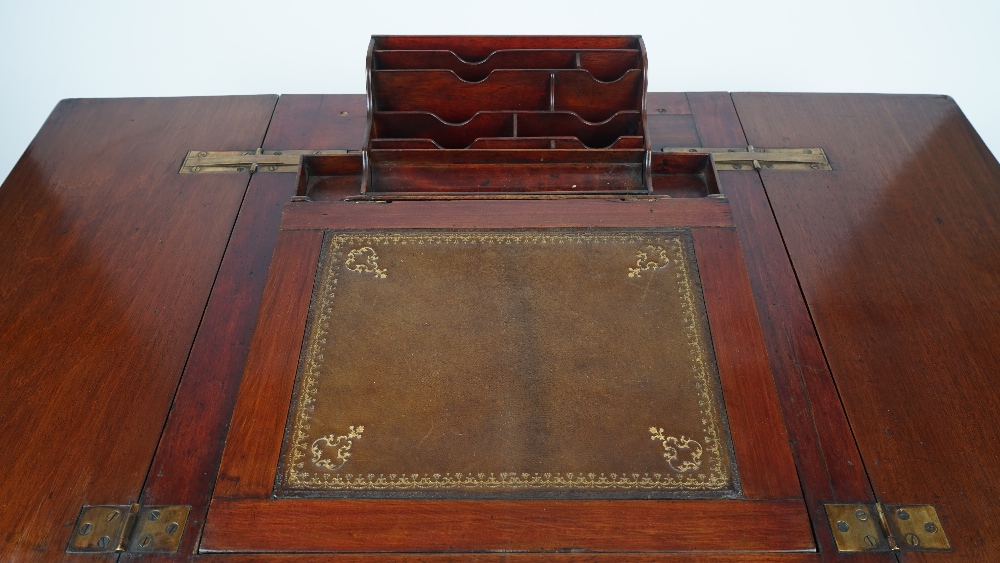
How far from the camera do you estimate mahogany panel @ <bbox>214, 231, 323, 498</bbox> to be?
66.3 inches

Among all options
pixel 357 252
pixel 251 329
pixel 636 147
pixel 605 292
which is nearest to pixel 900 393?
pixel 605 292

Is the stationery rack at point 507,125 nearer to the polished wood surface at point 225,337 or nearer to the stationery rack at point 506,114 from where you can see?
the stationery rack at point 506,114

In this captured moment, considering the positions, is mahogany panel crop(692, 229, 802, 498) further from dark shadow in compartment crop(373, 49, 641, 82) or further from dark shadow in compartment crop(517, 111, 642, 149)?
dark shadow in compartment crop(373, 49, 641, 82)

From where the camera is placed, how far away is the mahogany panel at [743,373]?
168 centimetres

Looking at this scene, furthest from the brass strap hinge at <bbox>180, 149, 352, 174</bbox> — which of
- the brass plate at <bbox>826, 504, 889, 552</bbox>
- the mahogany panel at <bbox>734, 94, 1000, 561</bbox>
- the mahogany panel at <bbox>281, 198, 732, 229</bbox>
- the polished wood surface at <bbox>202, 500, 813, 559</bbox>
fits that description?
the brass plate at <bbox>826, 504, 889, 552</bbox>

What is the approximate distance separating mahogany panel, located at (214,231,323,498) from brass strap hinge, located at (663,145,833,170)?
1281mm

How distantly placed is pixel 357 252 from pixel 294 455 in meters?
0.53

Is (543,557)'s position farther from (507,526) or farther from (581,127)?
(581,127)

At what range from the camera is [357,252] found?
6.65 feet

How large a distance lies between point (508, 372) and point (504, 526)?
33 cm

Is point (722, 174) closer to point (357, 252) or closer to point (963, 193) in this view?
point (963, 193)

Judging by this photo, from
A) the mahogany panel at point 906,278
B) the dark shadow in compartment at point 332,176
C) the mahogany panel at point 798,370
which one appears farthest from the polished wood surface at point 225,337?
the mahogany panel at point 906,278

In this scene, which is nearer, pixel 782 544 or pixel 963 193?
pixel 782 544

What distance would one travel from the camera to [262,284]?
223 centimetres
